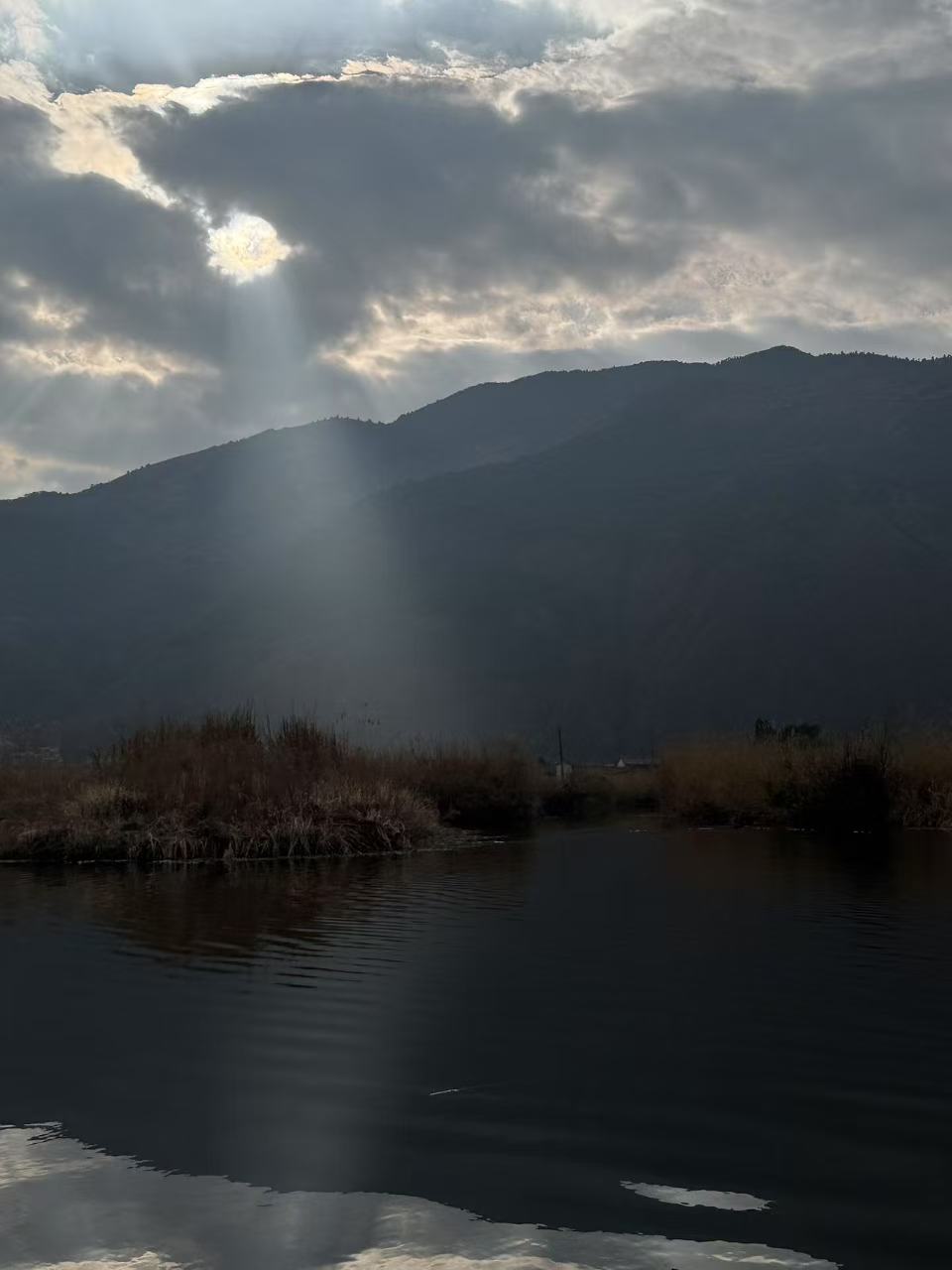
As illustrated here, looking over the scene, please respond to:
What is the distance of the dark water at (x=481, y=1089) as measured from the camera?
576 centimetres

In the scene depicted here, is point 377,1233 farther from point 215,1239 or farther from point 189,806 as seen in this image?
point 189,806

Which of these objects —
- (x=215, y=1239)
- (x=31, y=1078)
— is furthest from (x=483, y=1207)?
(x=31, y=1078)

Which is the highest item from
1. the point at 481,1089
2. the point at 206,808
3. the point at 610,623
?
the point at 610,623

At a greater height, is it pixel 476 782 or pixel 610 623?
pixel 610 623

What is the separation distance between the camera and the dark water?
227 inches

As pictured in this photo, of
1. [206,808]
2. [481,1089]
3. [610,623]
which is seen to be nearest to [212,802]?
[206,808]

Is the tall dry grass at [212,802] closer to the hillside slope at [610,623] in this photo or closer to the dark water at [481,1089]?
the dark water at [481,1089]

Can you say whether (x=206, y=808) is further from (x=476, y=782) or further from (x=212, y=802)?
(x=476, y=782)

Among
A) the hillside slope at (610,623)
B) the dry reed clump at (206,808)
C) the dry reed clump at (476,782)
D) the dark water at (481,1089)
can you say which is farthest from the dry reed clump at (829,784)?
the hillside slope at (610,623)

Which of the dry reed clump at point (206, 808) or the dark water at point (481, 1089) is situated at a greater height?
the dry reed clump at point (206, 808)

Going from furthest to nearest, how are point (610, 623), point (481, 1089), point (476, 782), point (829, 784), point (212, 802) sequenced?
point (610, 623) → point (476, 782) → point (829, 784) → point (212, 802) → point (481, 1089)

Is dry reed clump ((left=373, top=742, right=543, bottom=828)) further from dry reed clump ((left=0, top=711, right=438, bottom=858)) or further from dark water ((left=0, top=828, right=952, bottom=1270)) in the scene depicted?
dark water ((left=0, top=828, right=952, bottom=1270))

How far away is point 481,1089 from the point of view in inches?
322

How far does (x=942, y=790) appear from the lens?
1323 inches
